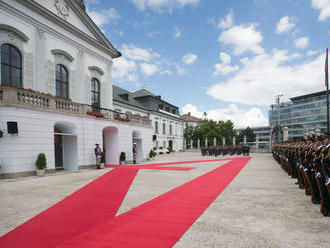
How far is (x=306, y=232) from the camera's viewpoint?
4.11m

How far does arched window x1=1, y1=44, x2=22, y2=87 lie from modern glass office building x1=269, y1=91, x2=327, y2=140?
81.1 m

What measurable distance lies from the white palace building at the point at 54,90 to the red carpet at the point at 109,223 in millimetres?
6582

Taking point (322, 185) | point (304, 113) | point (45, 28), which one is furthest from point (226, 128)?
point (322, 185)

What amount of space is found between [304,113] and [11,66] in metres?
102

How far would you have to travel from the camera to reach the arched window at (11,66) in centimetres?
1350

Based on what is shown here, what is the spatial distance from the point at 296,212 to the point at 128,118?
16.7m

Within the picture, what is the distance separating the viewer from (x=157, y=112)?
1740 inches

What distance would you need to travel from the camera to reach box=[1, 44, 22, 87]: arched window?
44.3ft

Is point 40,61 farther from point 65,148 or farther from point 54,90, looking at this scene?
point 65,148

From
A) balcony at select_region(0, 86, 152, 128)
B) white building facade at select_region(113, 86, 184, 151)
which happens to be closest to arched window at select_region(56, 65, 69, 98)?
balcony at select_region(0, 86, 152, 128)

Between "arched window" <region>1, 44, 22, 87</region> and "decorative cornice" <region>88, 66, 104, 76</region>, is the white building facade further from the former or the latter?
"arched window" <region>1, 44, 22, 87</region>

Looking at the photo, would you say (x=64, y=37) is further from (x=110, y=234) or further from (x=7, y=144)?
(x=110, y=234)

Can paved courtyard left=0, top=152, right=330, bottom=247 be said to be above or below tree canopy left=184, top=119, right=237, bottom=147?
below

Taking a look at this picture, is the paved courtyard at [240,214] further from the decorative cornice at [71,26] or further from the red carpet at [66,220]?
the decorative cornice at [71,26]
